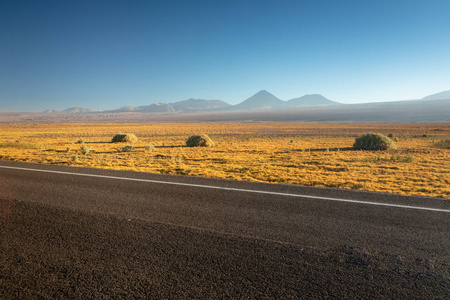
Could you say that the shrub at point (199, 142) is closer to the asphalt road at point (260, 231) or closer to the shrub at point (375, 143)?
the shrub at point (375, 143)

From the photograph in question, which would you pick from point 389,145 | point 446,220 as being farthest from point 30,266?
point 389,145

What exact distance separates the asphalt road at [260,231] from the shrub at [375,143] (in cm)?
1643

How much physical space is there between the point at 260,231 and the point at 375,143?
66.0 feet

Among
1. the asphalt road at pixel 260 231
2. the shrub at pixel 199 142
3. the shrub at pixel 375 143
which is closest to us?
the asphalt road at pixel 260 231

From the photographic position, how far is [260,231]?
14.1ft

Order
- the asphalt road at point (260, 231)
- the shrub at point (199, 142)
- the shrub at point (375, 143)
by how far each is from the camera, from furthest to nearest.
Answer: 1. the shrub at point (199, 142)
2. the shrub at point (375, 143)
3. the asphalt road at point (260, 231)

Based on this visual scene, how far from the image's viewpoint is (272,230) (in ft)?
14.2

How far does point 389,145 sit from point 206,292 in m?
21.9

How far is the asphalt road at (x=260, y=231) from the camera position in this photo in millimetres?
2949

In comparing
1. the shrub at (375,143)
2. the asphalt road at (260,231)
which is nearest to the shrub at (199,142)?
the shrub at (375,143)

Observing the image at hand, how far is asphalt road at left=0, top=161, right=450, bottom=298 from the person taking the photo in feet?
9.68

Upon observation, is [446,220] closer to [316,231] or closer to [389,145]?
[316,231]

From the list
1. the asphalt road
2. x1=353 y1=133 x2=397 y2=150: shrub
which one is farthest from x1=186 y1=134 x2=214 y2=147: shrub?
the asphalt road

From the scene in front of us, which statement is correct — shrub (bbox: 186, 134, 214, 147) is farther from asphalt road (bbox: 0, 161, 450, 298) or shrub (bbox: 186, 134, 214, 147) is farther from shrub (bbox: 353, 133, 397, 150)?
asphalt road (bbox: 0, 161, 450, 298)
